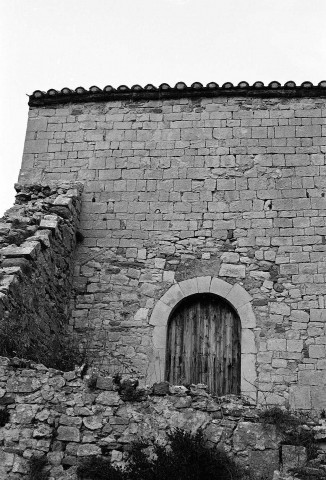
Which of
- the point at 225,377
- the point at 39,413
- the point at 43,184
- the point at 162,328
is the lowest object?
the point at 39,413

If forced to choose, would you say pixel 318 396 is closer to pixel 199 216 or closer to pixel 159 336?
pixel 159 336

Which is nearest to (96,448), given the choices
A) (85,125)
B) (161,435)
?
(161,435)

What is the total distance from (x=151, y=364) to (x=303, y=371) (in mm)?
2093

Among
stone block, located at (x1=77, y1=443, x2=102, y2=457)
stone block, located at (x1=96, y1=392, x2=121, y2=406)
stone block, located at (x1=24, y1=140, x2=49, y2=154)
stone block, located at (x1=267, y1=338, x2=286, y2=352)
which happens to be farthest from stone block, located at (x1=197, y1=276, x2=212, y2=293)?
stone block, located at (x1=77, y1=443, x2=102, y2=457)

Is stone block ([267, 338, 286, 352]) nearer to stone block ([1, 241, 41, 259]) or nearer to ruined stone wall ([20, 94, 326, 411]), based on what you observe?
ruined stone wall ([20, 94, 326, 411])

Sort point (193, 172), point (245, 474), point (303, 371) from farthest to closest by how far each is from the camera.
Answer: point (193, 172) → point (303, 371) → point (245, 474)

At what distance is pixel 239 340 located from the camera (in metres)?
10.0

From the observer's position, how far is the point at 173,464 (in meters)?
6.23

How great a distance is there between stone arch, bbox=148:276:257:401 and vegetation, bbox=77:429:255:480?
3.09 metres

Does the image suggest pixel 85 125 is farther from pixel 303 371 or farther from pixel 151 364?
pixel 303 371

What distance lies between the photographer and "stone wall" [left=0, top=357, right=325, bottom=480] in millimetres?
6570

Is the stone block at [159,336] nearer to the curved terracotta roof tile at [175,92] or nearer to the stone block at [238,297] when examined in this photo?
the stone block at [238,297]

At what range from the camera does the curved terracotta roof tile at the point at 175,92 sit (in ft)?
37.5

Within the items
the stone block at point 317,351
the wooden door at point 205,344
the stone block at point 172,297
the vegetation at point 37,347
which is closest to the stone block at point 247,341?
the wooden door at point 205,344
